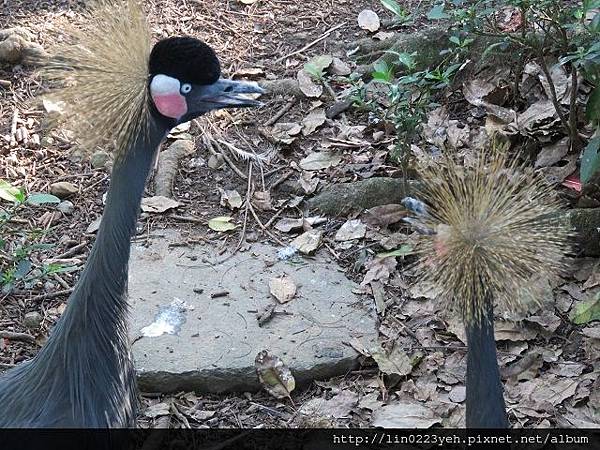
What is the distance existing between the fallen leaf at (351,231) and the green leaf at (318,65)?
734 millimetres

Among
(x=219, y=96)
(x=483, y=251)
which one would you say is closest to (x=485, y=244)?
(x=483, y=251)

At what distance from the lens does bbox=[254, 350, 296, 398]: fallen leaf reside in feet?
7.95

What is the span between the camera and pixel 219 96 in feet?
6.42

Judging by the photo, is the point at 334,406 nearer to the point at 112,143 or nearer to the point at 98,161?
the point at 112,143

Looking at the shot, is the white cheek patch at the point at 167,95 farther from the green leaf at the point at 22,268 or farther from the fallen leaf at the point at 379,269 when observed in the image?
the fallen leaf at the point at 379,269

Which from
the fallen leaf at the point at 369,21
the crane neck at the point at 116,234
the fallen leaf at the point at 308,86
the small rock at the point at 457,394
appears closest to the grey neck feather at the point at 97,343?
the crane neck at the point at 116,234

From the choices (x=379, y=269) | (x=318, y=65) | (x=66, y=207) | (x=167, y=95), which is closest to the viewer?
(x=167, y=95)

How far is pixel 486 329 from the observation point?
1677 mm

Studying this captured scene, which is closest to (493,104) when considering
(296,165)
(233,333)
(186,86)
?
(296,165)

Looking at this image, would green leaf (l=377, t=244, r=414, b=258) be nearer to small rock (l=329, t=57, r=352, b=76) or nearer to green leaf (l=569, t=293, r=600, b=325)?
green leaf (l=569, t=293, r=600, b=325)

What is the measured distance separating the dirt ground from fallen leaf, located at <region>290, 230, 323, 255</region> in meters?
0.06

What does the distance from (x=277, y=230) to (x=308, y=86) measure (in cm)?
79

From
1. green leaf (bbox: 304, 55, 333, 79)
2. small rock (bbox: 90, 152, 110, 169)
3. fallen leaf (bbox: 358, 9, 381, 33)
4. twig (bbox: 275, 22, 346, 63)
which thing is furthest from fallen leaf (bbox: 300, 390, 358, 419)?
fallen leaf (bbox: 358, 9, 381, 33)

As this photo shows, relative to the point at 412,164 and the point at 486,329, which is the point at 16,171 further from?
the point at 486,329
